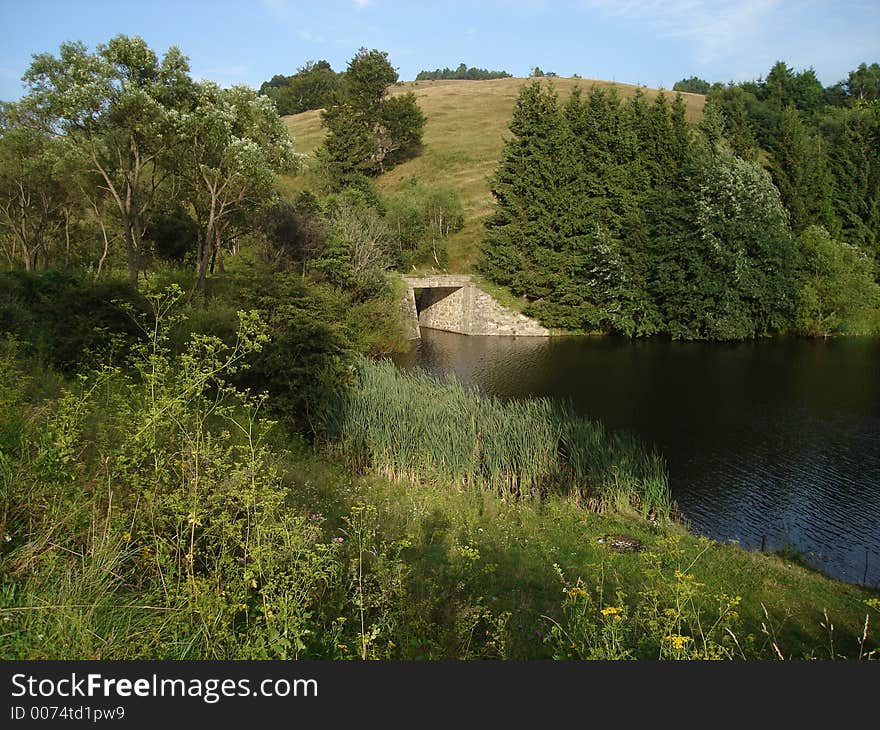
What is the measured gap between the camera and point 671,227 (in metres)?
34.3

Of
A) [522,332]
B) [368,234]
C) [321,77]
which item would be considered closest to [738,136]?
[522,332]

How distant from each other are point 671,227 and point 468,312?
40.1 feet

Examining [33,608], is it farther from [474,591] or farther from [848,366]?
[848,366]

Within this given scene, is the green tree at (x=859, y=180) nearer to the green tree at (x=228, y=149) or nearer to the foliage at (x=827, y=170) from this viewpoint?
the foliage at (x=827, y=170)

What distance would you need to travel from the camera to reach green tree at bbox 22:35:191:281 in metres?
21.0

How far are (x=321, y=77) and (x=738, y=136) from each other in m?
72.8

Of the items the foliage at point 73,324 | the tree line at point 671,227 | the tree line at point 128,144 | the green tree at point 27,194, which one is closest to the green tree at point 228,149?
the tree line at point 128,144

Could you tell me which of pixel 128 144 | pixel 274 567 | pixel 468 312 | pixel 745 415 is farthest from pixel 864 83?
pixel 274 567

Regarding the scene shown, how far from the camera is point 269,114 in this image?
26.0 meters

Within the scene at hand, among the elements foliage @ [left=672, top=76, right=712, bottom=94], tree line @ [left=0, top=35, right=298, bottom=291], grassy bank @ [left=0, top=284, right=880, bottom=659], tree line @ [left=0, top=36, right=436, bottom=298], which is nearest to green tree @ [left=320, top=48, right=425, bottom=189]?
tree line @ [left=0, top=36, right=436, bottom=298]

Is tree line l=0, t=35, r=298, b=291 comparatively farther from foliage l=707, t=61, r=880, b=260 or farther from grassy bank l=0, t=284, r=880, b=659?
foliage l=707, t=61, r=880, b=260

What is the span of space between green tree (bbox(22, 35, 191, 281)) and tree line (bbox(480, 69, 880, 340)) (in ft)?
66.6

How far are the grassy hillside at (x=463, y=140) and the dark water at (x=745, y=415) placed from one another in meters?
15.7

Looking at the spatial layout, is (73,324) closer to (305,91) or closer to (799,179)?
(799,179)
